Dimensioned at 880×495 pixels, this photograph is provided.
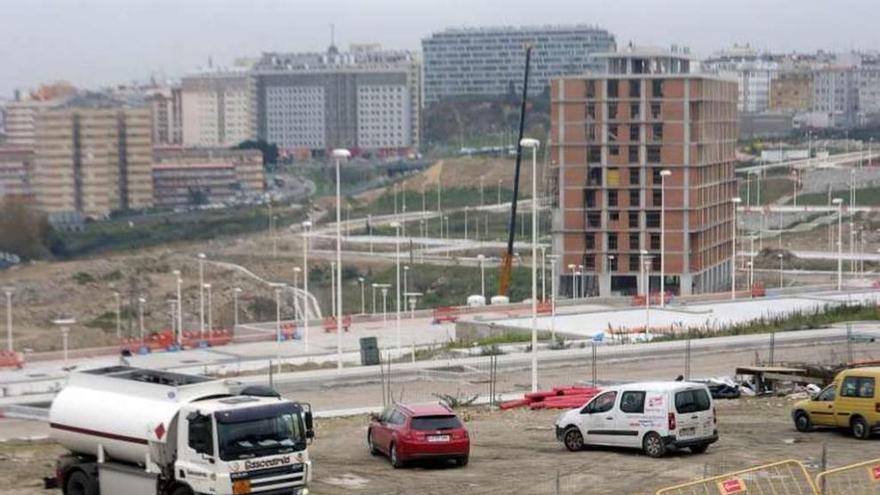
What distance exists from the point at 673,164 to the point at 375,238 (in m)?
48.9

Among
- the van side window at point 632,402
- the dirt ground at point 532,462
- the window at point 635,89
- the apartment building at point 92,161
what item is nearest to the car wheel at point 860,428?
the dirt ground at point 532,462

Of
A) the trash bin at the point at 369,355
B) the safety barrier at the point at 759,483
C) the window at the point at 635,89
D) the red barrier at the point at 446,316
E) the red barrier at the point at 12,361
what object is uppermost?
the window at the point at 635,89

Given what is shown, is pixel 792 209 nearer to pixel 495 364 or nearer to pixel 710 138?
pixel 710 138

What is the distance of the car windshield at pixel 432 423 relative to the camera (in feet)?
72.8

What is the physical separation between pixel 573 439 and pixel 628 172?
5093cm

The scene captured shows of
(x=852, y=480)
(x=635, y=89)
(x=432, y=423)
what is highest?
(x=635, y=89)

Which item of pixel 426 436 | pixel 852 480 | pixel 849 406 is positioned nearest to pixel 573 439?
pixel 426 436

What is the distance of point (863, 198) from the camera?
12006cm

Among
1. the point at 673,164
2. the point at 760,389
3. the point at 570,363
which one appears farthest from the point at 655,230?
the point at 760,389

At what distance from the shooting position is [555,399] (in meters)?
30.5

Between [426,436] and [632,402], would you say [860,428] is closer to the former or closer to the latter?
[632,402]

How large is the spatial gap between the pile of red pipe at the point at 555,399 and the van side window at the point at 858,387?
6.21 meters

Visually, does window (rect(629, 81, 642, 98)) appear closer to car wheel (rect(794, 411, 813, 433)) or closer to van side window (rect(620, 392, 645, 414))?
car wheel (rect(794, 411, 813, 433))

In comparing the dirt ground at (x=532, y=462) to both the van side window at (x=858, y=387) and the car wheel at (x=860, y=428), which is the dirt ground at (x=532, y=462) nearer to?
the car wheel at (x=860, y=428)
